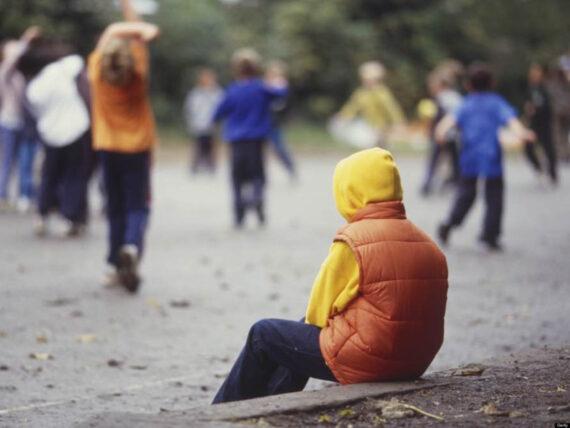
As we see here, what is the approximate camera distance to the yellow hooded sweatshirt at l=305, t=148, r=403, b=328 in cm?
555

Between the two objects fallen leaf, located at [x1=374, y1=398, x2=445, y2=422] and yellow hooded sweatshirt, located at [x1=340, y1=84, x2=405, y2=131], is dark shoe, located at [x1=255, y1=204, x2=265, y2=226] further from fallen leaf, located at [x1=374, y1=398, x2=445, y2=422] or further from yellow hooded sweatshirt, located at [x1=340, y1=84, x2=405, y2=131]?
fallen leaf, located at [x1=374, y1=398, x2=445, y2=422]

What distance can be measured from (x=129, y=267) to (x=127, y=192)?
71cm

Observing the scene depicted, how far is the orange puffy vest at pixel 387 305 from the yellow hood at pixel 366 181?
0.04m

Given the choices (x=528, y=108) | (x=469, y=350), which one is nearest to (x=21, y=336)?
(x=469, y=350)

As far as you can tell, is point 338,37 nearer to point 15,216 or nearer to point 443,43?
point 443,43

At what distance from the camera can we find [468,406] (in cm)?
552

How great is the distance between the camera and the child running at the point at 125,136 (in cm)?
1012

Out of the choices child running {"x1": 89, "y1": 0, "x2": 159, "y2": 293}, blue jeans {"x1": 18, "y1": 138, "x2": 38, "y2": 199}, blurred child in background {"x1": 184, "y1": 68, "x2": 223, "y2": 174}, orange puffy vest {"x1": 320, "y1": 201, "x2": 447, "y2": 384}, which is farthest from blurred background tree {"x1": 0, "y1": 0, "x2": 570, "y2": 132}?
orange puffy vest {"x1": 320, "y1": 201, "x2": 447, "y2": 384}

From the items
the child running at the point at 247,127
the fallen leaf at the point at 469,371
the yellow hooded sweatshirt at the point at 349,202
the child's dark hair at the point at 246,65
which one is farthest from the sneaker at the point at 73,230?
the yellow hooded sweatshirt at the point at 349,202

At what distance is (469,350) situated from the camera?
8070 mm

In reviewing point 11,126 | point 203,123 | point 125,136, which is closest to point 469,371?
point 125,136

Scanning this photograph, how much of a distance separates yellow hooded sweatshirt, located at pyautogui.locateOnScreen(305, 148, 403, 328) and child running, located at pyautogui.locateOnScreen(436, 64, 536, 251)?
25.3 ft

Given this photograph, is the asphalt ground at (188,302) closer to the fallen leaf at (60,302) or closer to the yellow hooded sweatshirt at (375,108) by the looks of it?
the fallen leaf at (60,302)

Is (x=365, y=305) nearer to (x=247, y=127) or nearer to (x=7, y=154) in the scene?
(x=247, y=127)
